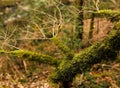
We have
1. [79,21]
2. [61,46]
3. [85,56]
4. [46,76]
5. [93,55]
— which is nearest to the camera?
[93,55]

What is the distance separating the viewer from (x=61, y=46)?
885 centimetres

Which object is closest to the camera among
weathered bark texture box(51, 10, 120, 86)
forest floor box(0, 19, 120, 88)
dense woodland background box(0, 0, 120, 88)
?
weathered bark texture box(51, 10, 120, 86)

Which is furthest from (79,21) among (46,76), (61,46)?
(61,46)

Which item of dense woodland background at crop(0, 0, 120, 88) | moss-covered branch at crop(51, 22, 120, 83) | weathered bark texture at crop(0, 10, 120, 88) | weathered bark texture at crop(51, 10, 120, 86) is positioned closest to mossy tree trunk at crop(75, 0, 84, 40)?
dense woodland background at crop(0, 0, 120, 88)

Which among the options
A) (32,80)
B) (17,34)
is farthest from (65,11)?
(32,80)

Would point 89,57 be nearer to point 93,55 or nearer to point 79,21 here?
point 93,55

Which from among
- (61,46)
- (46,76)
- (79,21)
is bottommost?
(46,76)

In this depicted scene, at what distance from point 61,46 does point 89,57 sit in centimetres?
103

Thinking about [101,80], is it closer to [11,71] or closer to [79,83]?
[79,83]

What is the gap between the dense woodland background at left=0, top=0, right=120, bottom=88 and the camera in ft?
27.4

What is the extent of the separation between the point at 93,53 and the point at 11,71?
15.4 feet

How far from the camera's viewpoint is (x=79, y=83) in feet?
31.8

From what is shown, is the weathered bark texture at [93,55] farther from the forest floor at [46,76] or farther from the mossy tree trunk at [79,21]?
the mossy tree trunk at [79,21]

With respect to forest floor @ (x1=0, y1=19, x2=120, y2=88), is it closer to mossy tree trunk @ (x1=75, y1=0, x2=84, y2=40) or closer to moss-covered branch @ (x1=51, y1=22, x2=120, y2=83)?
mossy tree trunk @ (x1=75, y1=0, x2=84, y2=40)
